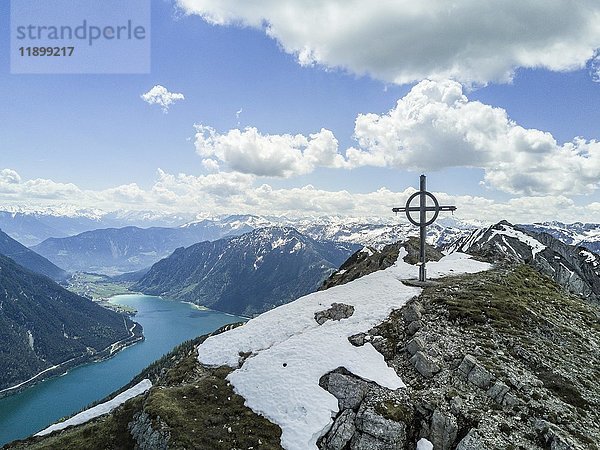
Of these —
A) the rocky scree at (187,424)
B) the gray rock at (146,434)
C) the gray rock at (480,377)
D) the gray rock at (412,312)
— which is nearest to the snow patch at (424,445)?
the gray rock at (480,377)

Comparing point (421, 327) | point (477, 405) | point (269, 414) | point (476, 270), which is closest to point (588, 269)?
point (476, 270)

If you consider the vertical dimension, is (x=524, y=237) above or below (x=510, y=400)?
above

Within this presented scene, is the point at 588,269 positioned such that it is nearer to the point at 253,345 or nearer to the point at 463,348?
the point at 463,348

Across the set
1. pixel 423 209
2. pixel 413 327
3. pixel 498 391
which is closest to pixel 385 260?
pixel 423 209

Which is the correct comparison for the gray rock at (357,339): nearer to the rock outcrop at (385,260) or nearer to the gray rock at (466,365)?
the gray rock at (466,365)

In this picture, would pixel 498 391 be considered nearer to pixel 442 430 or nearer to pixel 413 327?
pixel 442 430
